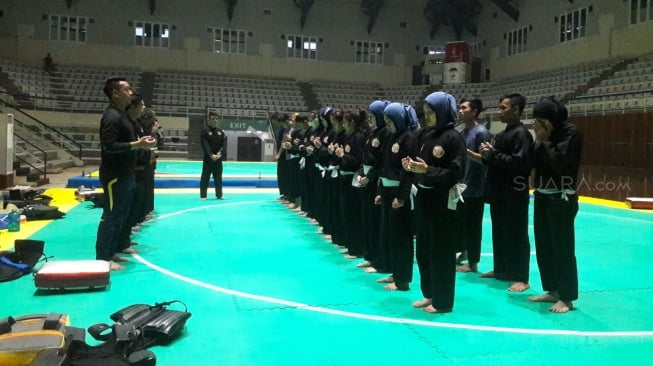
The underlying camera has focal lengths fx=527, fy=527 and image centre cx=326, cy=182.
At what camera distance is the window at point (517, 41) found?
3075cm

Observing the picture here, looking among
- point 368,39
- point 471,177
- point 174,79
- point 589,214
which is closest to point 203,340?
point 471,177

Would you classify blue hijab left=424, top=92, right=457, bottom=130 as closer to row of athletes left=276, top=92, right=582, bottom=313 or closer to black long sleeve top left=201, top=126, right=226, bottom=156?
row of athletes left=276, top=92, right=582, bottom=313

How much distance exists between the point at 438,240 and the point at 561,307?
1.39m

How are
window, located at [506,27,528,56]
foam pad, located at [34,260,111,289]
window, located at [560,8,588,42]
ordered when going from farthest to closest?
window, located at [506,27,528,56] → window, located at [560,8,588,42] → foam pad, located at [34,260,111,289]

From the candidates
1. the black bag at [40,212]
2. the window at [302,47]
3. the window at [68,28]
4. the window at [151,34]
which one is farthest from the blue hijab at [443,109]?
the window at [68,28]

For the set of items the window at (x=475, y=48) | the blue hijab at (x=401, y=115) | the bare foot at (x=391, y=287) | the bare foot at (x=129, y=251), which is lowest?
the bare foot at (x=391, y=287)

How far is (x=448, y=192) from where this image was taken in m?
4.50

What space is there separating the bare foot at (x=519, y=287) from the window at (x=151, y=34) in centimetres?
3026

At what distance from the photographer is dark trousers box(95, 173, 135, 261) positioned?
5711mm

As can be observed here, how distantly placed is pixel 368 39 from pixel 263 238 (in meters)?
29.5

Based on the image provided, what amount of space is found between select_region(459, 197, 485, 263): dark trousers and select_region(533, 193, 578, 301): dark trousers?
144cm

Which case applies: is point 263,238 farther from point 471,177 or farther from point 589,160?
point 589,160

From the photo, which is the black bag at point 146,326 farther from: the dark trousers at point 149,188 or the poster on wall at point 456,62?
the poster on wall at point 456,62

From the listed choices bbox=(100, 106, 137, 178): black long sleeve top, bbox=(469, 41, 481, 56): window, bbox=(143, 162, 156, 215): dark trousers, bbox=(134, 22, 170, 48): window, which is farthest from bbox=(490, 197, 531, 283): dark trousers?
bbox=(469, 41, 481, 56): window
